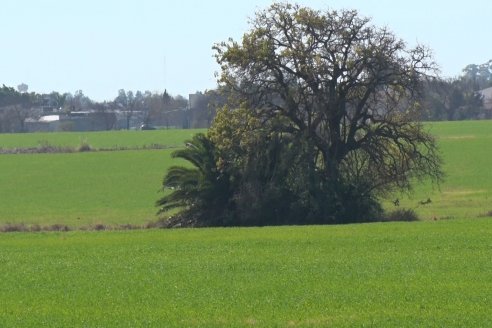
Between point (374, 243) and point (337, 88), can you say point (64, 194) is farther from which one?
point (374, 243)

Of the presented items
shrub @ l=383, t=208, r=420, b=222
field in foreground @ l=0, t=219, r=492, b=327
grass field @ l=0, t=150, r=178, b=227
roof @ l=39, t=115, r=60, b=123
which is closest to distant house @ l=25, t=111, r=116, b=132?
roof @ l=39, t=115, r=60, b=123

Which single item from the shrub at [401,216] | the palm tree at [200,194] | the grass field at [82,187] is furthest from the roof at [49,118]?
the shrub at [401,216]

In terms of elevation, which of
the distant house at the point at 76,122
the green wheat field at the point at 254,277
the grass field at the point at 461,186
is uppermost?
the distant house at the point at 76,122

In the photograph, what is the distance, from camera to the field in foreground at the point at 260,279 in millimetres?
14602

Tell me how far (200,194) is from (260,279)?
1662 centimetres

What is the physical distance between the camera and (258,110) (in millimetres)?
34594

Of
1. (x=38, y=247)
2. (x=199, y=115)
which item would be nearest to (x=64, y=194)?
(x=38, y=247)

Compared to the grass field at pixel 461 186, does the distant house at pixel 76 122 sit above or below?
above

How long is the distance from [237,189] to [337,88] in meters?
4.33

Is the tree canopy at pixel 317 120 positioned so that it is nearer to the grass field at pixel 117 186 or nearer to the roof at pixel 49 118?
the grass field at pixel 117 186

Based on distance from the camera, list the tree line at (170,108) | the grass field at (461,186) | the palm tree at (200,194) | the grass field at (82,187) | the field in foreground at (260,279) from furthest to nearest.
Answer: the tree line at (170,108) → the grass field at (82,187) → the grass field at (461,186) → the palm tree at (200,194) → the field in foreground at (260,279)

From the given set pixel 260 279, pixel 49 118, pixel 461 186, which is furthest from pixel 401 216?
pixel 49 118

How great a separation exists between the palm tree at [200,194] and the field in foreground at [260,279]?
754 centimetres

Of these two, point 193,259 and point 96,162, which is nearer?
point 193,259
